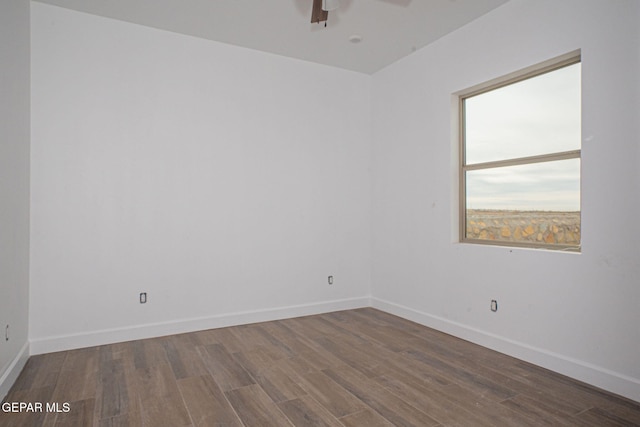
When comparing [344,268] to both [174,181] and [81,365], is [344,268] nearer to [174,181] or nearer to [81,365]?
[174,181]

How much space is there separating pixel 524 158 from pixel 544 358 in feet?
5.09

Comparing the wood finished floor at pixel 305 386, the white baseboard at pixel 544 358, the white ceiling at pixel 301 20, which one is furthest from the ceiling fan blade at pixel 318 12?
the white baseboard at pixel 544 358

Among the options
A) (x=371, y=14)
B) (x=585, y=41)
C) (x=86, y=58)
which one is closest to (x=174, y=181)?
(x=86, y=58)

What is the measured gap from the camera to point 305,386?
2586 mm

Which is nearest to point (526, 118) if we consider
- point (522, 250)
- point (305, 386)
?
point (522, 250)

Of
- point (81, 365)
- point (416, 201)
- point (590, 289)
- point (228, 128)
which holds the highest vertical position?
point (228, 128)

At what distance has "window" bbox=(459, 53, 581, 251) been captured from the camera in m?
2.88

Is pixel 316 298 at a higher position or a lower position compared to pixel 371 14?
lower

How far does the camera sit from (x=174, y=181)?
376cm

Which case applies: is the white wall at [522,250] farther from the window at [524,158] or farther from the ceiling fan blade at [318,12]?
the ceiling fan blade at [318,12]

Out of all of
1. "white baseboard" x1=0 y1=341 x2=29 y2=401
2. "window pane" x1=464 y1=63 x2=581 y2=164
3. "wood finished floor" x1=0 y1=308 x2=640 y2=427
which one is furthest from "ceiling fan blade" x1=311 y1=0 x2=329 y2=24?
"white baseboard" x1=0 y1=341 x2=29 y2=401

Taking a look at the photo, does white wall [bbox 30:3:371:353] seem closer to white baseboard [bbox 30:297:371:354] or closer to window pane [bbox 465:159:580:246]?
white baseboard [bbox 30:297:371:354]

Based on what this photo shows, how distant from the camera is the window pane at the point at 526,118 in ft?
9.48

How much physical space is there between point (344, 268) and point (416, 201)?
1205 millimetres
